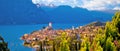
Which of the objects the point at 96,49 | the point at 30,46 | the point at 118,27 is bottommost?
the point at 96,49

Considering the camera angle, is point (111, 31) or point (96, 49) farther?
point (111, 31)

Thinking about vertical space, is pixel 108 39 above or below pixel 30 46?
below

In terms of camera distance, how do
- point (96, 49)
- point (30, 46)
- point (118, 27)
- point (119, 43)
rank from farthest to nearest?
1. point (30, 46)
2. point (118, 27)
3. point (119, 43)
4. point (96, 49)

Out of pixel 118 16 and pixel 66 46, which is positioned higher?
pixel 118 16

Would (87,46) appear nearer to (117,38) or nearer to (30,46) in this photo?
(117,38)

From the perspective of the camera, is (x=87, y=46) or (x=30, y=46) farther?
(x=30, y=46)

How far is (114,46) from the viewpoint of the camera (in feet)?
44.6

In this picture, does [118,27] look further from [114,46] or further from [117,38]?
[114,46]

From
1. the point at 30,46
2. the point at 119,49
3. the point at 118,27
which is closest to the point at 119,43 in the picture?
the point at 119,49

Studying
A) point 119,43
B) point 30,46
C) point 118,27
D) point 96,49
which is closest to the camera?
point 96,49

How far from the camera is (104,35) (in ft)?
47.3

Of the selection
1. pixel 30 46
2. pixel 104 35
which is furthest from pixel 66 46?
pixel 30 46

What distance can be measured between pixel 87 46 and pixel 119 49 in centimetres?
150

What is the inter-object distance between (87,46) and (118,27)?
2328mm
